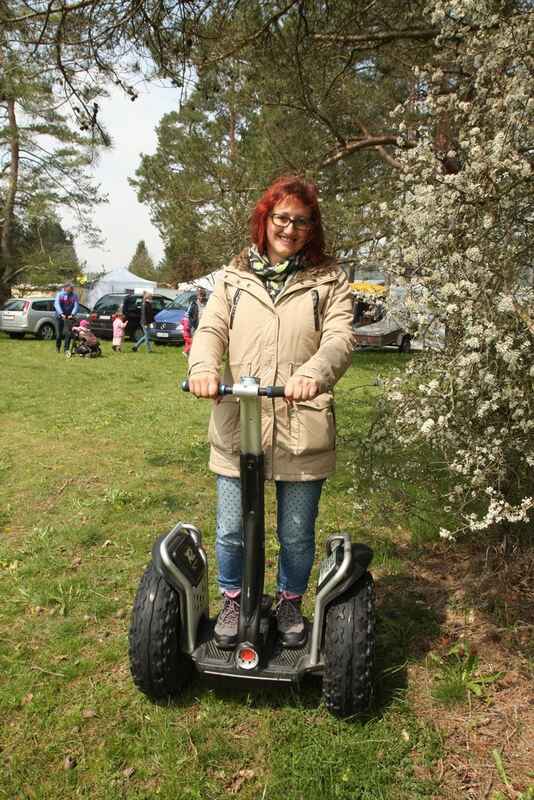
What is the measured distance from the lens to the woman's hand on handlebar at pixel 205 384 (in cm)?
212

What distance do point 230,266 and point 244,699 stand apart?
1755 mm

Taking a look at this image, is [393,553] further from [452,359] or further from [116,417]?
[116,417]

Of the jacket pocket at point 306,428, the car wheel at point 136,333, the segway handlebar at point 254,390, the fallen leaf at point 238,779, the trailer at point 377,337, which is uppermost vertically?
the segway handlebar at point 254,390

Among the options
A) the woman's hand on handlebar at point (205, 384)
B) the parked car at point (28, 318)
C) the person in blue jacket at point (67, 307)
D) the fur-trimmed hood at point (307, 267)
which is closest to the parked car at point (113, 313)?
the parked car at point (28, 318)

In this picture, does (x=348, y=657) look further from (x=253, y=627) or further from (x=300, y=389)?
(x=300, y=389)

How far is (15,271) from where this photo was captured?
943 inches

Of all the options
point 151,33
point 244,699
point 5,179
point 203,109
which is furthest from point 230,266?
point 5,179

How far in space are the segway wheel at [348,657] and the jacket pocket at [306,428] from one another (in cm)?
60

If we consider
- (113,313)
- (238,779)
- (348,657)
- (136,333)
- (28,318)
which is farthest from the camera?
(136,333)

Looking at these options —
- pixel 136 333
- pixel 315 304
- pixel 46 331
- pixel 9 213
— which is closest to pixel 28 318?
pixel 46 331

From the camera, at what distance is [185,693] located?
2484 millimetres

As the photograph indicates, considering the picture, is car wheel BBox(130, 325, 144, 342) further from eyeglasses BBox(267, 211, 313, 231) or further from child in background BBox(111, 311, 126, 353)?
eyeglasses BBox(267, 211, 313, 231)

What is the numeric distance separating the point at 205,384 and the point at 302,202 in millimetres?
833

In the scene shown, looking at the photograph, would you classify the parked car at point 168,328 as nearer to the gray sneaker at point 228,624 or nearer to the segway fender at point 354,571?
the gray sneaker at point 228,624
